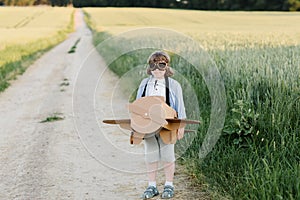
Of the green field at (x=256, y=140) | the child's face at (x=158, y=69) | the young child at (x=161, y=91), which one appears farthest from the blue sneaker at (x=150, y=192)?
the child's face at (x=158, y=69)

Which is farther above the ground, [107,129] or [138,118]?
[138,118]

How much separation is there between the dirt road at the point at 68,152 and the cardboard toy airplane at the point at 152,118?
76 cm

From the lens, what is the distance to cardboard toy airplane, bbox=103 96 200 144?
4559mm

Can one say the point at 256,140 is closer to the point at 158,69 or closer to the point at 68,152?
the point at 158,69

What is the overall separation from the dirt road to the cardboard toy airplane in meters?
0.76

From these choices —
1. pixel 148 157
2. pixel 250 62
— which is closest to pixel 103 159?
pixel 148 157

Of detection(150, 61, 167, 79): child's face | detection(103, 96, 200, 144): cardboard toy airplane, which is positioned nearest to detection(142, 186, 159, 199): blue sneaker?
detection(103, 96, 200, 144): cardboard toy airplane

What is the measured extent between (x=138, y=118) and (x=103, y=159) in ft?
6.39

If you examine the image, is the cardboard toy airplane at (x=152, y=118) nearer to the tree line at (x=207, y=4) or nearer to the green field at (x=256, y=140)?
the green field at (x=256, y=140)

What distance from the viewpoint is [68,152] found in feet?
22.6

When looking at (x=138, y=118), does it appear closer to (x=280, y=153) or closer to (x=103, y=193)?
(x=103, y=193)

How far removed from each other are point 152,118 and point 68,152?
2617 millimetres

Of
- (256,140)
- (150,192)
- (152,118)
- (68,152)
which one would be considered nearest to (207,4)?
(68,152)

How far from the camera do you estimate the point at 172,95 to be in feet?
15.6
